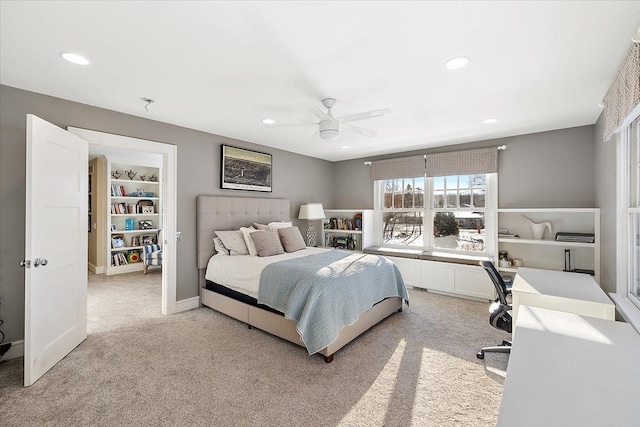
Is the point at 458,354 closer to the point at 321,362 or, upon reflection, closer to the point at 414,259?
the point at 321,362

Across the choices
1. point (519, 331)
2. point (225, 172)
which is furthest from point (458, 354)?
point (225, 172)

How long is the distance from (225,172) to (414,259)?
3270mm

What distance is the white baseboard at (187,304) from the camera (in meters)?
3.65

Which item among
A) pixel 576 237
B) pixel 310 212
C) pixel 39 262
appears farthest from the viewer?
pixel 310 212

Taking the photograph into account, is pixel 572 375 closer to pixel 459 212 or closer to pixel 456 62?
pixel 456 62

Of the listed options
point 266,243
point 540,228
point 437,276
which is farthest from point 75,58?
point 540,228

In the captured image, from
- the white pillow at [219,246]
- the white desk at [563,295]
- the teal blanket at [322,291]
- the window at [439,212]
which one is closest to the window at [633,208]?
the white desk at [563,295]

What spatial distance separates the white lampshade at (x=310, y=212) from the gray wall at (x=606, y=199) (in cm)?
374

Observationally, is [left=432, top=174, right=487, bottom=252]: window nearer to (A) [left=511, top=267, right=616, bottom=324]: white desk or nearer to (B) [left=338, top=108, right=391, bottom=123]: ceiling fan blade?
(A) [left=511, top=267, right=616, bottom=324]: white desk

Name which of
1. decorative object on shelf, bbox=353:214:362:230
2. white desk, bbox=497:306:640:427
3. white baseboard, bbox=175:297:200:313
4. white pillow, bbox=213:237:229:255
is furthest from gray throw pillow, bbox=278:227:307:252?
white desk, bbox=497:306:640:427

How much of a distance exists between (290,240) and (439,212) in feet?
8.69

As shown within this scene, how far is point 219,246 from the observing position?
389 centimetres

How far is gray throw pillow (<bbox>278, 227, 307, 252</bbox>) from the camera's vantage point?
4.05 meters

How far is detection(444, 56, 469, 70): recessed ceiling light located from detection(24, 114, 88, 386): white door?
3.16 metres
